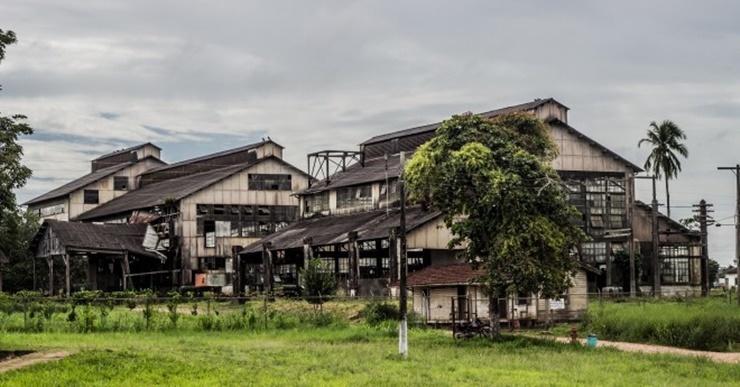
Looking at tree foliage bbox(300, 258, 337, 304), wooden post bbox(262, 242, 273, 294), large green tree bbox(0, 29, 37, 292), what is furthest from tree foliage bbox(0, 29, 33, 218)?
wooden post bbox(262, 242, 273, 294)

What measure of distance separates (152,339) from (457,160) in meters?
13.5

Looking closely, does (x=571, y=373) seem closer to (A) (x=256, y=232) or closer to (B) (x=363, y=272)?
(B) (x=363, y=272)

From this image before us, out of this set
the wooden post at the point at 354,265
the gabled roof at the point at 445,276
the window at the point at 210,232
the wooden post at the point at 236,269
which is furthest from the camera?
the window at the point at 210,232

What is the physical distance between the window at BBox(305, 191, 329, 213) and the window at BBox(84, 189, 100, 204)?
27982 mm

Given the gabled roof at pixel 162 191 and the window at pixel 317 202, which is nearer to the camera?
the window at pixel 317 202

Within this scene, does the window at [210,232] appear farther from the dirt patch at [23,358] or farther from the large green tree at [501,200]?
the dirt patch at [23,358]

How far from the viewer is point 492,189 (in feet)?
125

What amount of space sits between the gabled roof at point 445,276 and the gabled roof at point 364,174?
1839 cm

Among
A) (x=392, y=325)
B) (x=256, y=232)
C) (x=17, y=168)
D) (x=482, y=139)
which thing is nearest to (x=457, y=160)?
(x=482, y=139)

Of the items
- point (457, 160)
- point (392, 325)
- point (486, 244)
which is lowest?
point (392, 325)

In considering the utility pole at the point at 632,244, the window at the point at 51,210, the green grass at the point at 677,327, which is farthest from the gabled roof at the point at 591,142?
the window at the point at 51,210

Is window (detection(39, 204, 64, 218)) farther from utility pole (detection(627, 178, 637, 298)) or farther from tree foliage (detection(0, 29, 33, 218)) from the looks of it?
tree foliage (detection(0, 29, 33, 218))

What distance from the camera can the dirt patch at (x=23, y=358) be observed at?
25781mm

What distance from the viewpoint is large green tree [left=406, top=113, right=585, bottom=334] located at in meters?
37.9
